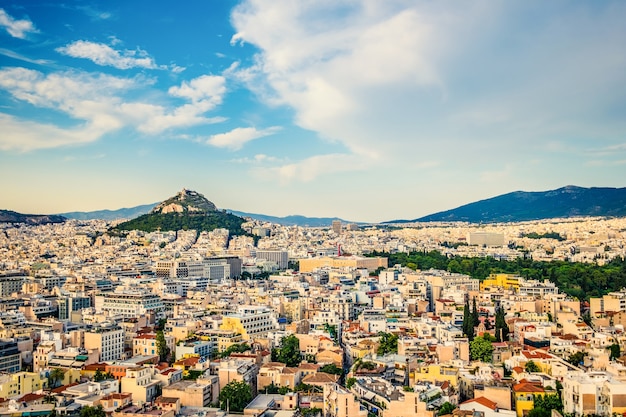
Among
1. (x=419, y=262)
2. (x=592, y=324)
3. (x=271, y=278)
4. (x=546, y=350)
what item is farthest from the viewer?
(x=419, y=262)

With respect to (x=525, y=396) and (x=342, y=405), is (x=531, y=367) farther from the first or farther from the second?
(x=342, y=405)

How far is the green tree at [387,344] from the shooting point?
18203 millimetres

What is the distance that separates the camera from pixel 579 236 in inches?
2451

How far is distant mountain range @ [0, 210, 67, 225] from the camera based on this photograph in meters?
80.6

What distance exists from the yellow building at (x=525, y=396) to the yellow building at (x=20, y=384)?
1016 cm

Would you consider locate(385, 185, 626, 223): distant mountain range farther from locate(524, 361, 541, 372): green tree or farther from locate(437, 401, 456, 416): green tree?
locate(437, 401, 456, 416): green tree

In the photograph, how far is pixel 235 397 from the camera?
13.9 m

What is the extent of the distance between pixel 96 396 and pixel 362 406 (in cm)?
536

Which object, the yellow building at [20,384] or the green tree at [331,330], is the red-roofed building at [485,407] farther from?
the yellow building at [20,384]

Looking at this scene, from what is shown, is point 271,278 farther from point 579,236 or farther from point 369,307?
point 579,236

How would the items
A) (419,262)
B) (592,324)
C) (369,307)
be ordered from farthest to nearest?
(419,262) < (369,307) < (592,324)

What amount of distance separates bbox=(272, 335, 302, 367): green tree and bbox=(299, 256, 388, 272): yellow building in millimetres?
21516

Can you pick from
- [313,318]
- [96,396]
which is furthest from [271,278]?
[96,396]

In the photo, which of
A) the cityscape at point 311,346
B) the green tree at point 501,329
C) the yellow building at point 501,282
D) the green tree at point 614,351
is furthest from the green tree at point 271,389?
the yellow building at point 501,282
